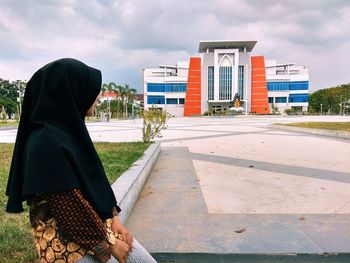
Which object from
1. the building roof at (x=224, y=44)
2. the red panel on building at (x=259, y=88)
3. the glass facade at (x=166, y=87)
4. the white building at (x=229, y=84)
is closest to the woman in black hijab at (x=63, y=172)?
the white building at (x=229, y=84)

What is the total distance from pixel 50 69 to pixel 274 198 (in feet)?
12.2

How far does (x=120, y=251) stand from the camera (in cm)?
140

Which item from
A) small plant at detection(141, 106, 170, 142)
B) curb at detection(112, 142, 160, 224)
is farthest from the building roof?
curb at detection(112, 142, 160, 224)

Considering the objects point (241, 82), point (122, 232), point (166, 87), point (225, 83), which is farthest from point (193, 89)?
point (122, 232)

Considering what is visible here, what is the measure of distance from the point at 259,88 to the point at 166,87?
21.8m

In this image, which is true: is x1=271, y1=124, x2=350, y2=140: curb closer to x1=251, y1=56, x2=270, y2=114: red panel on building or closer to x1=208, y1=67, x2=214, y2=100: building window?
x1=208, y1=67, x2=214, y2=100: building window

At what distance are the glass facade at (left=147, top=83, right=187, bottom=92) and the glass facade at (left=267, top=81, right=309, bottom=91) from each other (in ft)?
65.9

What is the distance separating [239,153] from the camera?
8.36m

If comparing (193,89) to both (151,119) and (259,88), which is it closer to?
(259,88)

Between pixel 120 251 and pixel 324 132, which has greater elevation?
pixel 120 251

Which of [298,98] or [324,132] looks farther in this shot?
[298,98]

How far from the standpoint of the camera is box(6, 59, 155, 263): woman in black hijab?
4.00ft

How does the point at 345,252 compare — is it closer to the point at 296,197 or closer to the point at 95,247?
the point at 296,197

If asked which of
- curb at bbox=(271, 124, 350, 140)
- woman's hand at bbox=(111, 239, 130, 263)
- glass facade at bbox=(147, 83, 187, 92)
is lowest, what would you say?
curb at bbox=(271, 124, 350, 140)
